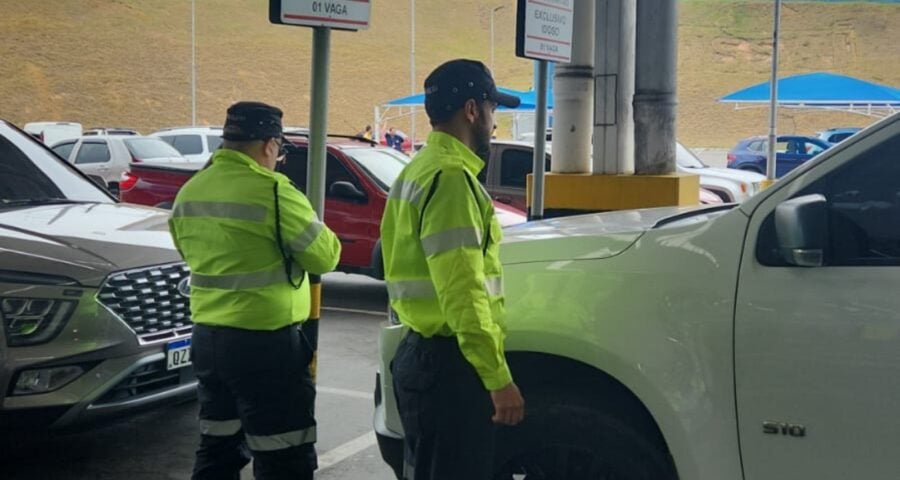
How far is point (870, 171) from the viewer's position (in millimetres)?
2920

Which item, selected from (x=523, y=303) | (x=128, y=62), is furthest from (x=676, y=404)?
(x=128, y=62)

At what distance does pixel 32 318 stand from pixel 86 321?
237mm

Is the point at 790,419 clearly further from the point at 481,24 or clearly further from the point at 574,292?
the point at 481,24

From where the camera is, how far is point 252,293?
374cm

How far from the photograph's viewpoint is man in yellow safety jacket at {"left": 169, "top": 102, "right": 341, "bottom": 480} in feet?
12.2

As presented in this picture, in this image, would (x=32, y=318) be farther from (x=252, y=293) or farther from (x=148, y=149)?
(x=148, y=149)

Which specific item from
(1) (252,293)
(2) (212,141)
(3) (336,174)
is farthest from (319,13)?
(2) (212,141)

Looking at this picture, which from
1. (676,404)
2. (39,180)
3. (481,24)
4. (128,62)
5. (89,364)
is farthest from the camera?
(481,24)

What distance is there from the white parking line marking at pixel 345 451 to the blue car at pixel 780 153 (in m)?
22.9

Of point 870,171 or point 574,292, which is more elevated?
point 870,171

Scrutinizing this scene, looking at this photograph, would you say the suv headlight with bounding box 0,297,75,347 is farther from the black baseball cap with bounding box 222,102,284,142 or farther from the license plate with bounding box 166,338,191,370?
the black baseball cap with bounding box 222,102,284,142

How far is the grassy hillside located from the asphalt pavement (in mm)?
64571

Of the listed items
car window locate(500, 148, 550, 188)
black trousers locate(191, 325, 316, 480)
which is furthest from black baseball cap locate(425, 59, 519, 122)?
car window locate(500, 148, 550, 188)

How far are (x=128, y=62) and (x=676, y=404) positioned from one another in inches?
3099
